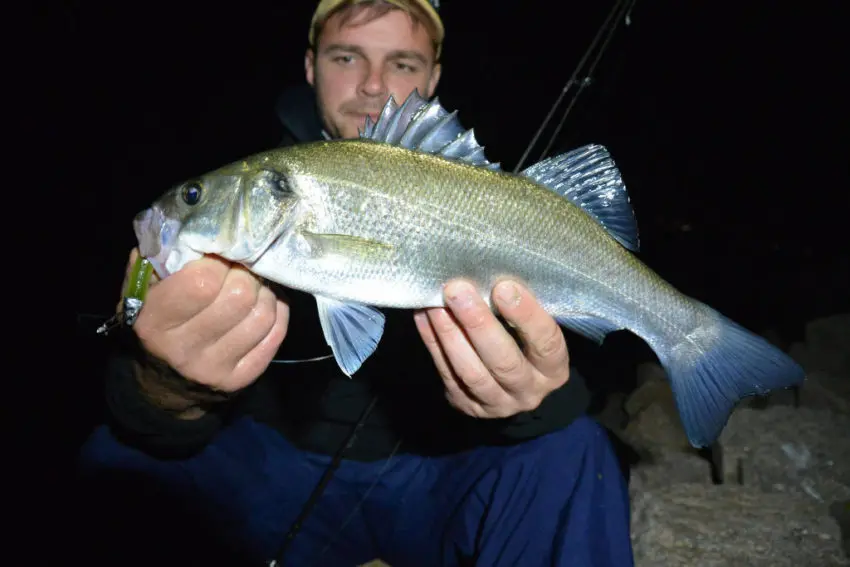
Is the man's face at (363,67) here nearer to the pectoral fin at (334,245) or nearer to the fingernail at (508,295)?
the pectoral fin at (334,245)

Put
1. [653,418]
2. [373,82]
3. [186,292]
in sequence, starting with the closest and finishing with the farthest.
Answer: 1. [186,292]
2. [373,82]
3. [653,418]

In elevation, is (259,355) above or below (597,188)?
below

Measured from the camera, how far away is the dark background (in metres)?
9.02

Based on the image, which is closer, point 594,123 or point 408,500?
point 408,500

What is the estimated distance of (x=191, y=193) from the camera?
1503 mm

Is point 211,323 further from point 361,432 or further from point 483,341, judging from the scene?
point 361,432

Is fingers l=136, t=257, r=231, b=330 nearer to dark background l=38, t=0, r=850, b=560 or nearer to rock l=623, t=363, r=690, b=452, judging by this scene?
rock l=623, t=363, r=690, b=452

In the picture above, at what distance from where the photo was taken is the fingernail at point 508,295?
1593mm

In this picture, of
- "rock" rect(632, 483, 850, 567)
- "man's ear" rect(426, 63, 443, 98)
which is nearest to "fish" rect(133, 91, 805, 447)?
"rock" rect(632, 483, 850, 567)

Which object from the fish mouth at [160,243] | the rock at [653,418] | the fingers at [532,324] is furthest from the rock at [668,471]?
the fish mouth at [160,243]

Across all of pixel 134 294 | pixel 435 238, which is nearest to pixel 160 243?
pixel 134 294

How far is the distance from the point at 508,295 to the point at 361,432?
5.67 ft

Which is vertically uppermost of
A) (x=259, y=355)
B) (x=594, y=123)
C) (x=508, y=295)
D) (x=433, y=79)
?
(x=594, y=123)

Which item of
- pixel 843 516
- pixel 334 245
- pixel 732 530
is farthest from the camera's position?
pixel 843 516
